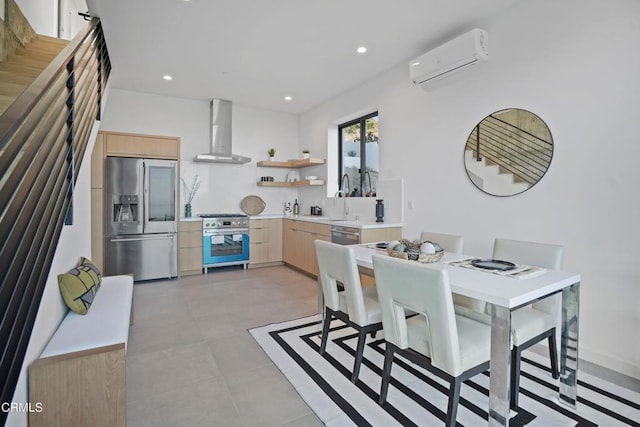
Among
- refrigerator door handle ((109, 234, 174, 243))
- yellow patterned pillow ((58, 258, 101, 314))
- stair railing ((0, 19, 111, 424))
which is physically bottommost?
yellow patterned pillow ((58, 258, 101, 314))

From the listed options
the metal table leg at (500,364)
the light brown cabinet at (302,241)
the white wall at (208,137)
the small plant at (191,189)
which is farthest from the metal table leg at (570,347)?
the small plant at (191,189)

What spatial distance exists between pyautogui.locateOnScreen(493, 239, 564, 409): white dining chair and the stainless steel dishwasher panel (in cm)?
429

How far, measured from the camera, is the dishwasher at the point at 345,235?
3.93 meters

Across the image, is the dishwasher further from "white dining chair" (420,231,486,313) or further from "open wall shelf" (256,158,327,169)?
"open wall shelf" (256,158,327,169)

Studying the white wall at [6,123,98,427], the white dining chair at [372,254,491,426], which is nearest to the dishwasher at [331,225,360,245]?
the white dining chair at [372,254,491,426]

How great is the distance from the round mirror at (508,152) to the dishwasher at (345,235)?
1419 mm

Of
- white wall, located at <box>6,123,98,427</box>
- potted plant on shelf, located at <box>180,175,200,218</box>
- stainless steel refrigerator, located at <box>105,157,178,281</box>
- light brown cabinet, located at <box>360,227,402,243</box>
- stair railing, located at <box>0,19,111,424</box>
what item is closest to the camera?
stair railing, located at <box>0,19,111,424</box>

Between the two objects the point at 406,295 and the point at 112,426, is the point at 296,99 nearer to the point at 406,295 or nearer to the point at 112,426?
the point at 406,295

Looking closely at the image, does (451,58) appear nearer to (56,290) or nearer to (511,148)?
(511,148)

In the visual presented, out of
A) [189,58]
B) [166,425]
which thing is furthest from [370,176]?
[166,425]

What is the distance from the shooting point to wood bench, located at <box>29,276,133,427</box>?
4.77ft

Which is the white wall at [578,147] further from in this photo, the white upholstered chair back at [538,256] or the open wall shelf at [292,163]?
the open wall shelf at [292,163]

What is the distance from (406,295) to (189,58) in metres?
3.75

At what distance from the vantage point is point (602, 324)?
7.82 feet
